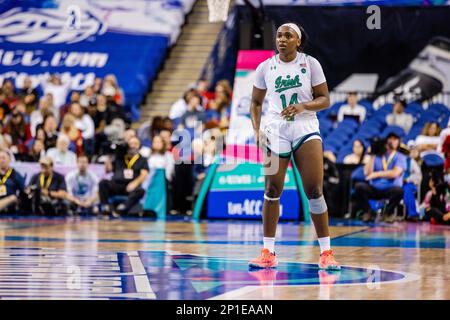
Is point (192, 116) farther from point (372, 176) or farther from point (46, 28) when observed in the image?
point (46, 28)

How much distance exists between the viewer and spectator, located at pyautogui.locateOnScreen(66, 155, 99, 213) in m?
17.4

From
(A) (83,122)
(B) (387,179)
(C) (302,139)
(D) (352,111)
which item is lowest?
(B) (387,179)

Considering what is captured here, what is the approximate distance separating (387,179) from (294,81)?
8157 millimetres

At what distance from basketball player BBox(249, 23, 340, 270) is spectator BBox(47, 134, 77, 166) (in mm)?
9523

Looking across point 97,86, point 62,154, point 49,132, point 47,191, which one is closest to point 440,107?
point 97,86

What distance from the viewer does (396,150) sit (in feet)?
54.3

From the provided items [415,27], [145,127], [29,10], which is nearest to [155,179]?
[145,127]

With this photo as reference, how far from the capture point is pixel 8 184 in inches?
673

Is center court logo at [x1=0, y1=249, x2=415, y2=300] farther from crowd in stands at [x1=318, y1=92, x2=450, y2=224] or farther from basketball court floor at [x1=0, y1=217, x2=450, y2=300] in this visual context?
crowd in stands at [x1=318, y1=92, x2=450, y2=224]

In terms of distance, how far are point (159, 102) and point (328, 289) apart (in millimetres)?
16842

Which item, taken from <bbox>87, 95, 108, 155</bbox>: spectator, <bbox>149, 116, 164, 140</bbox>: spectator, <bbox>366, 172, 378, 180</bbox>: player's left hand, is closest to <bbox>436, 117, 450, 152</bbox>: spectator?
<bbox>366, 172, 378, 180</bbox>: player's left hand

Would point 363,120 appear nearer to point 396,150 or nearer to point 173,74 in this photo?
point 396,150

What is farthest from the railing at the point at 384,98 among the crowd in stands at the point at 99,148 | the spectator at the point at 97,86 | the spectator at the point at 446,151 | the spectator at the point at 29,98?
the spectator at the point at 29,98
